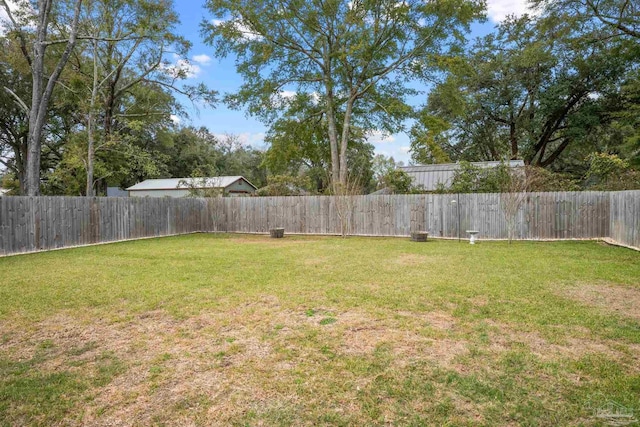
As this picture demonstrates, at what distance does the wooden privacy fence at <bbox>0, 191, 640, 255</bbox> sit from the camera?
905 centimetres

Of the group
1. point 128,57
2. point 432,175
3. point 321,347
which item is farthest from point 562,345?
point 128,57

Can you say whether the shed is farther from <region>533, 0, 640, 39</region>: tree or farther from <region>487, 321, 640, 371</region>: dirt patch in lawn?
<region>487, 321, 640, 371</region>: dirt patch in lawn

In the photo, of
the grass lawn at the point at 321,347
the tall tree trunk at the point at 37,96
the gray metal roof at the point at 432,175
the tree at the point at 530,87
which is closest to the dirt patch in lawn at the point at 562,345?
the grass lawn at the point at 321,347

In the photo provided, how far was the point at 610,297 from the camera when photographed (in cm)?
436

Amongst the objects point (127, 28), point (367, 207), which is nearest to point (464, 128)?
point (367, 207)

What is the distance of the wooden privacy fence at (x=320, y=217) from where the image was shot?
29.7 ft

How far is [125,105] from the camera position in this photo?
71.9ft

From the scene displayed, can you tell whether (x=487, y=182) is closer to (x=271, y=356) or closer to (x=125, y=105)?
(x=271, y=356)

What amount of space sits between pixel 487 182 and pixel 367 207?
15.1 feet

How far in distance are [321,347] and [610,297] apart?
3.77 metres

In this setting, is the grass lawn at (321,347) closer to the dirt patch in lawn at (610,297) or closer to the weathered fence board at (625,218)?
the dirt patch in lawn at (610,297)

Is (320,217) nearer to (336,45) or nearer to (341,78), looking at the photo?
(341,78)

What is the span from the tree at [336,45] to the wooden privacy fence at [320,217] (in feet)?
7.41

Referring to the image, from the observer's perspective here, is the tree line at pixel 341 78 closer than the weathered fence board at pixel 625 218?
No
